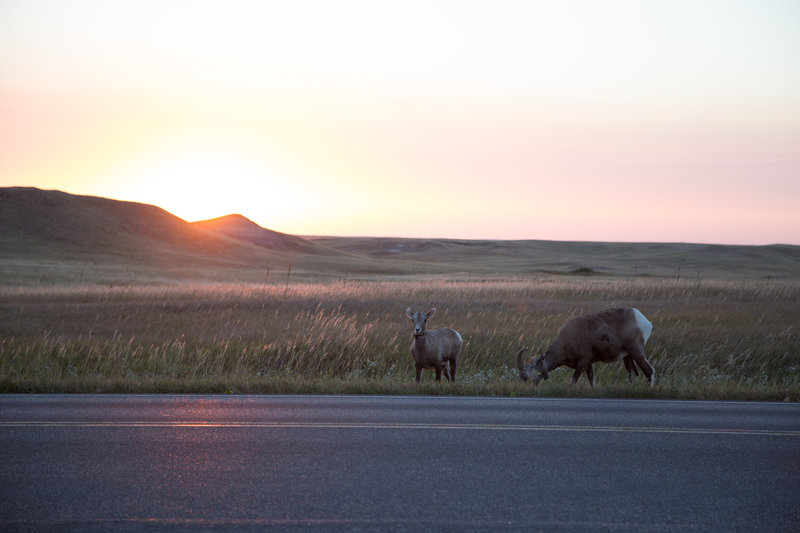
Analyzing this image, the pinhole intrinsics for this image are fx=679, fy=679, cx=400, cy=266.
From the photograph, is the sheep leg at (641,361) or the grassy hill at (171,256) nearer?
the sheep leg at (641,361)

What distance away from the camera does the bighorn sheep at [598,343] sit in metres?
13.5

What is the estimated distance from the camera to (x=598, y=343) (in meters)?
13.6

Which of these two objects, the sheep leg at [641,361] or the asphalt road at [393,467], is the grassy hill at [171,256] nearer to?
the sheep leg at [641,361]

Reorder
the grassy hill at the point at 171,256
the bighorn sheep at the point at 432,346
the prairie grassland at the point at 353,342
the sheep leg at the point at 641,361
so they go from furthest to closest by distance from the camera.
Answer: the grassy hill at the point at 171,256, the sheep leg at the point at 641,361, the bighorn sheep at the point at 432,346, the prairie grassland at the point at 353,342

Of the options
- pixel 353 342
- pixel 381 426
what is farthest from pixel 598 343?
pixel 353 342

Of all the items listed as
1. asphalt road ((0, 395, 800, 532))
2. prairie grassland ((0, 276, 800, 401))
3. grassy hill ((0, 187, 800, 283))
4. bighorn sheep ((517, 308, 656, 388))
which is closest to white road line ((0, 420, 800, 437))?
asphalt road ((0, 395, 800, 532))

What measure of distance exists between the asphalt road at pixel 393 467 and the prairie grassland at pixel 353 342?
199cm

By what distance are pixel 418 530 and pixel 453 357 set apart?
31.6 feet

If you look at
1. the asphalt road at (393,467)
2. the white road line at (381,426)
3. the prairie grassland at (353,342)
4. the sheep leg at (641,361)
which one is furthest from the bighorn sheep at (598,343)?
the white road line at (381,426)

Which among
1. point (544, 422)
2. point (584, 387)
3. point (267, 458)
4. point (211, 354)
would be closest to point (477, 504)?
point (267, 458)

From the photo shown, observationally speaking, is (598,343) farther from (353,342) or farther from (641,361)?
(353,342)

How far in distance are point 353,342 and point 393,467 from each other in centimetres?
1111

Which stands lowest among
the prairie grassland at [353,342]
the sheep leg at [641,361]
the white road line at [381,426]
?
the prairie grassland at [353,342]

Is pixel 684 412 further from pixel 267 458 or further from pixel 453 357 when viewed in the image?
pixel 267 458
